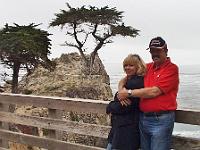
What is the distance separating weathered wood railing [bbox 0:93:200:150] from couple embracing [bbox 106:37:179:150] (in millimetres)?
197

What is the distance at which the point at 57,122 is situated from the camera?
18.3 feet

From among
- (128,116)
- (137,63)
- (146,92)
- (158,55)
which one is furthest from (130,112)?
(158,55)

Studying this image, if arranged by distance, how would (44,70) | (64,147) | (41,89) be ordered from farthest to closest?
1. (44,70)
2. (41,89)
3. (64,147)

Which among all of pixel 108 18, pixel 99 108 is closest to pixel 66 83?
pixel 108 18

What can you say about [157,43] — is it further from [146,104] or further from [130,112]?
[130,112]

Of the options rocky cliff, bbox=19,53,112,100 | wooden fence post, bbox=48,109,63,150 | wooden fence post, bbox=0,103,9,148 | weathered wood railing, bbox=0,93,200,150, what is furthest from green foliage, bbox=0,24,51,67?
wooden fence post, bbox=48,109,63,150

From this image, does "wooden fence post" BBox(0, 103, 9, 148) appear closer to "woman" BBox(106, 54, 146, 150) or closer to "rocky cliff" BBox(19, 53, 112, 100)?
"woman" BBox(106, 54, 146, 150)

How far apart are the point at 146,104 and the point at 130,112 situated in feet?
0.75

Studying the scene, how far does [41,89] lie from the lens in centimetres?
2308

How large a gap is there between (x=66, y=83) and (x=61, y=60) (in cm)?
724

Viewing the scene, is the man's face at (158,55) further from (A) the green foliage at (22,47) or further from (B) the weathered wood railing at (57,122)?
(A) the green foliage at (22,47)

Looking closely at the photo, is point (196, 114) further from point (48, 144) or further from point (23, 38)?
point (23, 38)

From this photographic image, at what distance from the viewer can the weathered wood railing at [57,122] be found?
438cm

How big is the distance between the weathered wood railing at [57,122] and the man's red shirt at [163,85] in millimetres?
229
